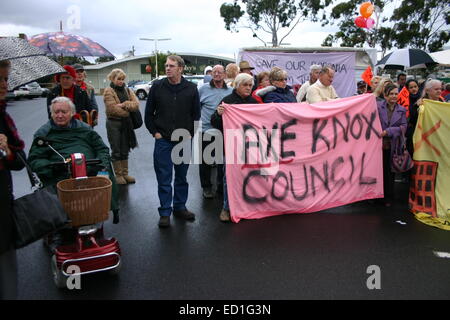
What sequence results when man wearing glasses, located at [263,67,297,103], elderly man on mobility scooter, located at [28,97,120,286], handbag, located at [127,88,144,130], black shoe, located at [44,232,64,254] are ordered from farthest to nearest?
handbag, located at [127,88,144,130], man wearing glasses, located at [263,67,297,103], black shoe, located at [44,232,64,254], elderly man on mobility scooter, located at [28,97,120,286]

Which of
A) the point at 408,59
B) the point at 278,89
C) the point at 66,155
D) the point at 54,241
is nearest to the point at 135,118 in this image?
the point at 278,89

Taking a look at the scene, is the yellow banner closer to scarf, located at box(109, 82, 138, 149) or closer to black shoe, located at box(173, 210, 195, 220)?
black shoe, located at box(173, 210, 195, 220)

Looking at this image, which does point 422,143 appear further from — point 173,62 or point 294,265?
point 173,62

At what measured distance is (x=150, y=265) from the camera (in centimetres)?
388

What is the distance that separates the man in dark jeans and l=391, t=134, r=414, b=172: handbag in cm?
286

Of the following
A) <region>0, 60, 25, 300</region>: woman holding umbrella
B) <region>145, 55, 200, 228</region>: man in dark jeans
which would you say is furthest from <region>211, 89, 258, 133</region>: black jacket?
<region>0, 60, 25, 300</region>: woman holding umbrella

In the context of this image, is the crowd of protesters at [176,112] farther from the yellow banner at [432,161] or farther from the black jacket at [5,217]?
the black jacket at [5,217]

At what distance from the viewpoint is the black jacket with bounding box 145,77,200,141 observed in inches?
193

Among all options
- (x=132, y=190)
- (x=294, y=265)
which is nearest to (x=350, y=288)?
(x=294, y=265)

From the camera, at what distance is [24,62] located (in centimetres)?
296

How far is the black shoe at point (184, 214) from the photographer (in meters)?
5.19

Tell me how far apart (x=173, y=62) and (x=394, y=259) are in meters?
3.27

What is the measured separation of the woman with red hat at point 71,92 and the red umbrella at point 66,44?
2.54ft

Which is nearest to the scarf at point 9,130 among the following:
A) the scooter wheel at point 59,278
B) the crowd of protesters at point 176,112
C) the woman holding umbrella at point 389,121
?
the crowd of protesters at point 176,112
